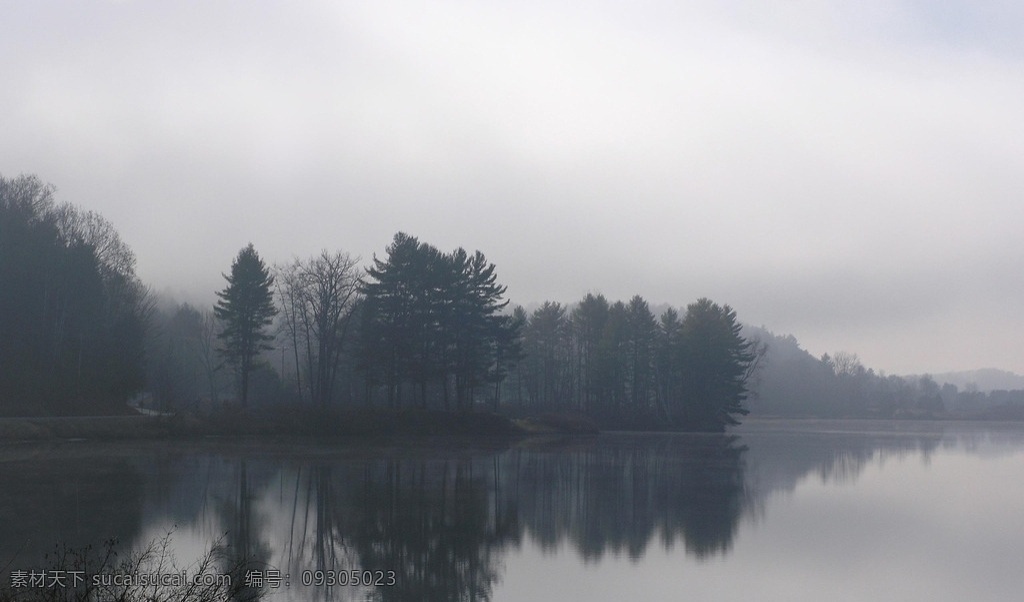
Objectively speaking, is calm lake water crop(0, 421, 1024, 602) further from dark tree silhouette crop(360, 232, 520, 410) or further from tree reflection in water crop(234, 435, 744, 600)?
dark tree silhouette crop(360, 232, 520, 410)

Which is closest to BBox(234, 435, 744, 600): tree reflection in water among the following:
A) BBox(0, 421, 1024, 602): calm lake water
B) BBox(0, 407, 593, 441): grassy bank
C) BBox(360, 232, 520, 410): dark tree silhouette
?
BBox(0, 421, 1024, 602): calm lake water

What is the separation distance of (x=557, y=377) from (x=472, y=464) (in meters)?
53.1

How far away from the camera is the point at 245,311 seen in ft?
187

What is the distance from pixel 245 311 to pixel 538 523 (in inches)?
1680

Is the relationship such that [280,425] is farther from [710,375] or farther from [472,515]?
[710,375]

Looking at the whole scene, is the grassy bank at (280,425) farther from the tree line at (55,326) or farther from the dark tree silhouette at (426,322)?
the tree line at (55,326)

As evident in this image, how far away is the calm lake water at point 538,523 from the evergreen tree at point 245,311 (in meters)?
23.1

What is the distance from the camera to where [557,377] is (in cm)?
8500

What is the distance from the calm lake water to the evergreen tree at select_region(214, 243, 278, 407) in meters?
23.1

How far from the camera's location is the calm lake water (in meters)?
12.9

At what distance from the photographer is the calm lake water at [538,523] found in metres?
12.9

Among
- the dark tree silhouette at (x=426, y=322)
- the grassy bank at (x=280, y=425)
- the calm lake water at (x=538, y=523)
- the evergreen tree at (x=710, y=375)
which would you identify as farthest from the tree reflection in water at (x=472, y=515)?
the evergreen tree at (x=710, y=375)

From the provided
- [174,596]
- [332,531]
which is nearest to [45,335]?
[332,531]

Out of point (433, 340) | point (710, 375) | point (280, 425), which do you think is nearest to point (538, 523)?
point (280, 425)
